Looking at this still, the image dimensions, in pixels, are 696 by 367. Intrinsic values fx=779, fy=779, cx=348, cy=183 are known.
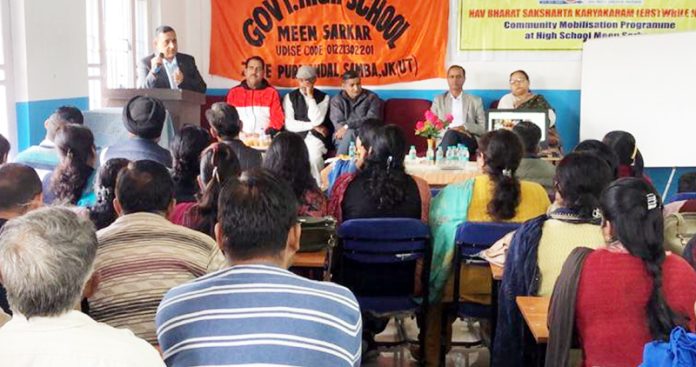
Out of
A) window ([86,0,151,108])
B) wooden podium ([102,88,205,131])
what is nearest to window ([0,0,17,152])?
wooden podium ([102,88,205,131])

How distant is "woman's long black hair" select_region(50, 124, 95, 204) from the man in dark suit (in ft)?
9.40

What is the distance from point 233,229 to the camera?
1.72 metres

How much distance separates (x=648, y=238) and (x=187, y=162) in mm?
2067

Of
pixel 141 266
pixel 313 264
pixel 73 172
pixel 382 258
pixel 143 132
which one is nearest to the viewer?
pixel 141 266

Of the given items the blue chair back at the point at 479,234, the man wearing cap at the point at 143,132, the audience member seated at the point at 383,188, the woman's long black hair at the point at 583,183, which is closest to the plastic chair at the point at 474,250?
the blue chair back at the point at 479,234

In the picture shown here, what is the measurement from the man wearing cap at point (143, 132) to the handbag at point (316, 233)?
97 centimetres

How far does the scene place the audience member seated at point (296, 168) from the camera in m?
3.47

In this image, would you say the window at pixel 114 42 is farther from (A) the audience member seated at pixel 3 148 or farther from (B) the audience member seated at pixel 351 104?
(A) the audience member seated at pixel 3 148

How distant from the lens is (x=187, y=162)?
3.53 m

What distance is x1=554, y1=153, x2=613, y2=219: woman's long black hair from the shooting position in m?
2.81

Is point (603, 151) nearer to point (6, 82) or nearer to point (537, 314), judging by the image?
point (537, 314)

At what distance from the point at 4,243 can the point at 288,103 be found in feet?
20.7

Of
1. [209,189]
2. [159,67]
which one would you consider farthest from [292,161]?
[159,67]

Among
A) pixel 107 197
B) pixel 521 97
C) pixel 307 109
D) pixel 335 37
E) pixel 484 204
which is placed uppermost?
pixel 335 37
